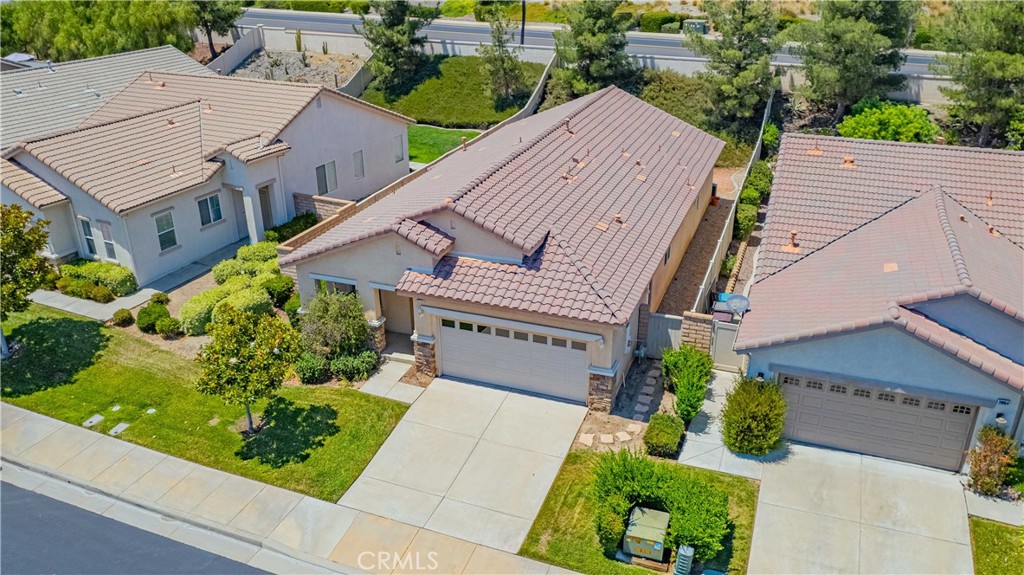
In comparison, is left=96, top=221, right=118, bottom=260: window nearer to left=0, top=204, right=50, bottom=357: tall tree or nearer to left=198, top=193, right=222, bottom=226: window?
left=198, top=193, right=222, bottom=226: window

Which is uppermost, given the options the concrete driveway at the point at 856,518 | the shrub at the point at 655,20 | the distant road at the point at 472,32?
the shrub at the point at 655,20

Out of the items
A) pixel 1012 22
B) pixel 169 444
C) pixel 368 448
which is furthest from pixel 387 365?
pixel 1012 22

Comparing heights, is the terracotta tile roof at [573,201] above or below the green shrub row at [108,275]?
above

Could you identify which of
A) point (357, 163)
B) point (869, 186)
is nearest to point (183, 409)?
point (357, 163)

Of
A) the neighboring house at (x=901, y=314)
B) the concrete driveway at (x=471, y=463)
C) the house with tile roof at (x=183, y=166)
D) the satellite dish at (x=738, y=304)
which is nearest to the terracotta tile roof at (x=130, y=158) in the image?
the house with tile roof at (x=183, y=166)

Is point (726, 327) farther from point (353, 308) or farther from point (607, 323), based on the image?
point (353, 308)

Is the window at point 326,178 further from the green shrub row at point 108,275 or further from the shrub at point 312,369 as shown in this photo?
the shrub at point 312,369
